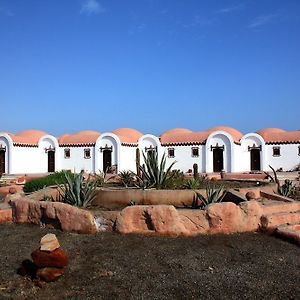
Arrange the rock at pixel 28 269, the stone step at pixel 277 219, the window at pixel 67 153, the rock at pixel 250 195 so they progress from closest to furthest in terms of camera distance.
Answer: the rock at pixel 28 269 < the stone step at pixel 277 219 < the rock at pixel 250 195 < the window at pixel 67 153

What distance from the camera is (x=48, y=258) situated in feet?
15.1

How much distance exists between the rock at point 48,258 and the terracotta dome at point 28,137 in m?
26.9

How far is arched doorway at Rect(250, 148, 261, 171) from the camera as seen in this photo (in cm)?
2944

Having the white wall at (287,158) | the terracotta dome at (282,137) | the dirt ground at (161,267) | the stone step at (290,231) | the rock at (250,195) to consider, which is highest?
the terracotta dome at (282,137)

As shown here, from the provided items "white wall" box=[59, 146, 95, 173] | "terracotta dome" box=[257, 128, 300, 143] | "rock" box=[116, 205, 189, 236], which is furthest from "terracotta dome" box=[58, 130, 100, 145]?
"rock" box=[116, 205, 189, 236]

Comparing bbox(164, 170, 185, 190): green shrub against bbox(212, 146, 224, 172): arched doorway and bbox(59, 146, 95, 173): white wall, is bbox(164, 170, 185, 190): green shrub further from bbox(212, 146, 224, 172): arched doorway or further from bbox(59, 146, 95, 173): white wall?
bbox(59, 146, 95, 173): white wall

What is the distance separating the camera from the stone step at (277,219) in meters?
6.95

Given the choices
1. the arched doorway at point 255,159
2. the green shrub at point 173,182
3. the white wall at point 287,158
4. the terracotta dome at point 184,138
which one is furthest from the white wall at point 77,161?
the green shrub at point 173,182

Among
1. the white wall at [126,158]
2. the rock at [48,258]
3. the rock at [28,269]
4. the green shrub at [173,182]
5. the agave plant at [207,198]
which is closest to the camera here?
the rock at [48,258]

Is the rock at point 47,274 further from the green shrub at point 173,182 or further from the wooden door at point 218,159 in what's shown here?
the wooden door at point 218,159

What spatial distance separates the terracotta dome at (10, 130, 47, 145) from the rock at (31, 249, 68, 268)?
26.9 meters

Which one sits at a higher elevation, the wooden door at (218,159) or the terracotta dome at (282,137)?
the terracotta dome at (282,137)

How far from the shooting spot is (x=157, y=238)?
6.32 metres

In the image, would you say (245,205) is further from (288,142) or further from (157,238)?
(288,142)
